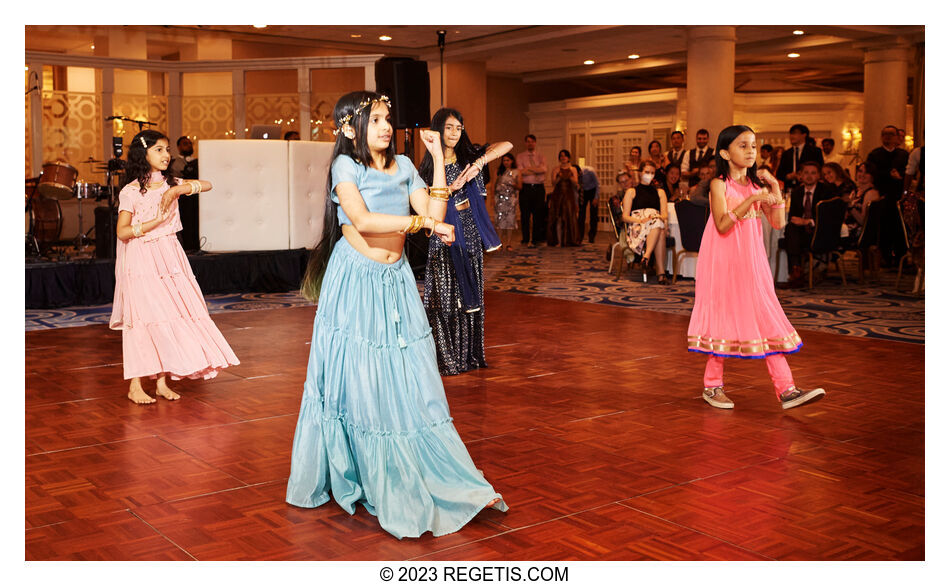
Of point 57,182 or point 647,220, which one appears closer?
point 647,220

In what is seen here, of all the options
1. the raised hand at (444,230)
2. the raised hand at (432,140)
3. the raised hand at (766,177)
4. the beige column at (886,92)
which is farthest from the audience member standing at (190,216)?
the beige column at (886,92)

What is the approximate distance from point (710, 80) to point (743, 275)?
28.7 feet

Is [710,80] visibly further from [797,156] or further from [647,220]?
[647,220]

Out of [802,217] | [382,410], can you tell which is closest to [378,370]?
[382,410]

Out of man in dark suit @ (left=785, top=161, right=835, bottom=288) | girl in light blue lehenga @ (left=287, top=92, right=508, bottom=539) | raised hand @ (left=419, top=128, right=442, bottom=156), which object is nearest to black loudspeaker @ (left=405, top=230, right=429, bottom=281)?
man in dark suit @ (left=785, top=161, right=835, bottom=288)

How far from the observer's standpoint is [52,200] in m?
11.9

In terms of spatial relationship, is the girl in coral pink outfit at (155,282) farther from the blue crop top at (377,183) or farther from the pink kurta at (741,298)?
the pink kurta at (741,298)

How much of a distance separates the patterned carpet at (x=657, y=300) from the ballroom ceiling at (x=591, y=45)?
4.58 m

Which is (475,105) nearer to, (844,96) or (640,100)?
(640,100)

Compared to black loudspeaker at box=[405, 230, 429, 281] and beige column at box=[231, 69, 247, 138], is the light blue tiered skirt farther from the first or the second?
beige column at box=[231, 69, 247, 138]

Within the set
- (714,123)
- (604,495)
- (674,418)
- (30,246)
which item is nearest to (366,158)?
(604,495)

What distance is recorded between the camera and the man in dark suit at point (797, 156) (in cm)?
1050

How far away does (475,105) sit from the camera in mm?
16844
